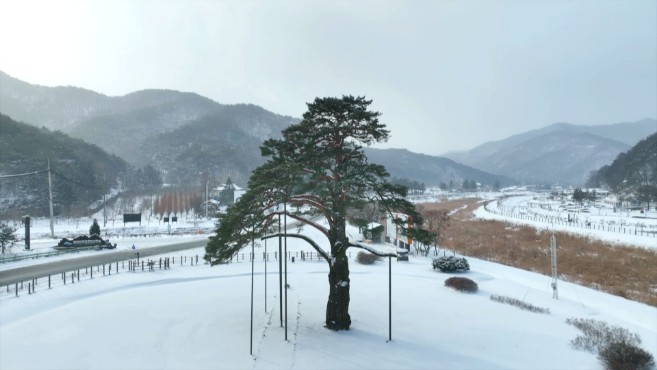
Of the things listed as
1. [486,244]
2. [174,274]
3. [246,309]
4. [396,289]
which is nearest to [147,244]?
[174,274]

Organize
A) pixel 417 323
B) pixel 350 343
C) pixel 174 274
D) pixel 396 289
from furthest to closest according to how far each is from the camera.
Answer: pixel 174 274
pixel 396 289
pixel 417 323
pixel 350 343

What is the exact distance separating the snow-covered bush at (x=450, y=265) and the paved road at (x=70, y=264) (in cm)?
2792

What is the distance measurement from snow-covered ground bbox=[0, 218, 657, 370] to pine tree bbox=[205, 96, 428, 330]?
2903 millimetres

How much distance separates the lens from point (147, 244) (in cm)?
4425

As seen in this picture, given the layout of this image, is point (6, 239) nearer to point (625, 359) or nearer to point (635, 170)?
point (625, 359)

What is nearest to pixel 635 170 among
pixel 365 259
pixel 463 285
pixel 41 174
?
pixel 365 259

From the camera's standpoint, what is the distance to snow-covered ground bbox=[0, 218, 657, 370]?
13.6 m

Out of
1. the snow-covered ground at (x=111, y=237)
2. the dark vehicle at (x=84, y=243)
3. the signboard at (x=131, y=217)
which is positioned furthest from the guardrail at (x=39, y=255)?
the signboard at (x=131, y=217)

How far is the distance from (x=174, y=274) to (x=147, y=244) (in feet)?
61.0

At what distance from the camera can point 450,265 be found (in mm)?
30281

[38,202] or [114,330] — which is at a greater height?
[38,202]

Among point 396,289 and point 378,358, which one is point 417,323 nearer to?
point 378,358

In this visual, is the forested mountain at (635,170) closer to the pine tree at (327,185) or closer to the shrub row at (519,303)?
the shrub row at (519,303)

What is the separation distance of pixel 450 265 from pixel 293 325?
17.8m
